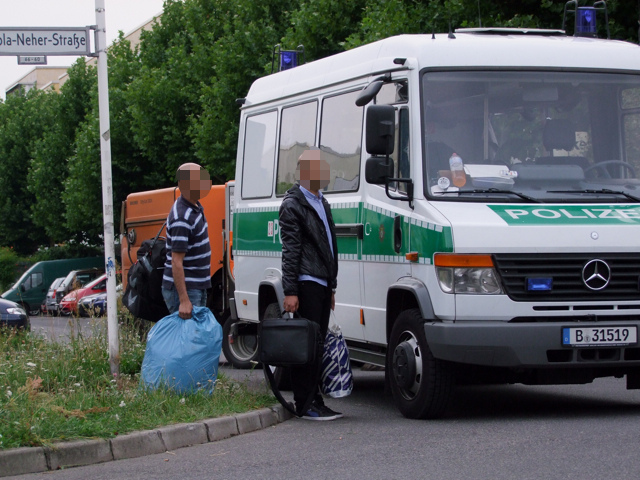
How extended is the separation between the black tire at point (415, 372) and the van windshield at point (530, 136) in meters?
0.98

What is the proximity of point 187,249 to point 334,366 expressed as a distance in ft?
4.69

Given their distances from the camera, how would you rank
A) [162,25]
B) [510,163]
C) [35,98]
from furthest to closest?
1. [35,98]
2. [162,25]
3. [510,163]

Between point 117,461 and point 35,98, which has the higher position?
point 35,98

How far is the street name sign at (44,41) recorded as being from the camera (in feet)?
27.4

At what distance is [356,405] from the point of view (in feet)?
29.0

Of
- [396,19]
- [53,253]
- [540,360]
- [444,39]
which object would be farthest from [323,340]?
[53,253]

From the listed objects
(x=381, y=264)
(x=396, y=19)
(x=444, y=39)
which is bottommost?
(x=381, y=264)

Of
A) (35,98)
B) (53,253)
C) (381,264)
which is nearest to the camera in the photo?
(381,264)

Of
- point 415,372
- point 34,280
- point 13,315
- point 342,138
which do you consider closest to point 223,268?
point 13,315

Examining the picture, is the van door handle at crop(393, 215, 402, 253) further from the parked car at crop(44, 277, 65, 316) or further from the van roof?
the parked car at crop(44, 277, 65, 316)

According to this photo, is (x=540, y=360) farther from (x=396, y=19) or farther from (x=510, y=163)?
(x=396, y=19)

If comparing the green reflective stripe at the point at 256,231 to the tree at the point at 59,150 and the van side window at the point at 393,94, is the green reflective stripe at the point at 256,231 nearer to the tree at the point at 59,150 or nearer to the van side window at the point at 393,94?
the van side window at the point at 393,94

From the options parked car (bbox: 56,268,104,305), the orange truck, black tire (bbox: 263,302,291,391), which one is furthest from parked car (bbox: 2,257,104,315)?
black tire (bbox: 263,302,291,391)

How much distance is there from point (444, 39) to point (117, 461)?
12.9ft
